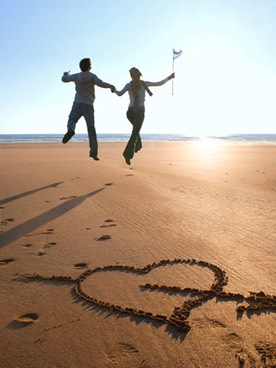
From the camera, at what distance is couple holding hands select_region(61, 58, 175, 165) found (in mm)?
7508

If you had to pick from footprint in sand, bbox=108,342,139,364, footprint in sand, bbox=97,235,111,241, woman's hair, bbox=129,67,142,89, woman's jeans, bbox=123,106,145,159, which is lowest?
footprint in sand, bbox=108,342,139,364

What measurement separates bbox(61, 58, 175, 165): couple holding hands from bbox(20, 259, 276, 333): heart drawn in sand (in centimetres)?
440

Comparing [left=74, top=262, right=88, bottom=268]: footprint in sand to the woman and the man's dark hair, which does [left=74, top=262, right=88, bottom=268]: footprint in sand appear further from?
the man's dark hair

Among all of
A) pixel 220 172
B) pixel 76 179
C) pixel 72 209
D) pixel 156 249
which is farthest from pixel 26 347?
pixel 220 172

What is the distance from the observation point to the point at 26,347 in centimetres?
226

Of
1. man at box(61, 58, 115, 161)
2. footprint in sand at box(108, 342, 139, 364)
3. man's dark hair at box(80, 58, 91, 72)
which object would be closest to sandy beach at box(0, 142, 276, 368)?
footprint in sand at box(108, 342, 139, 364)

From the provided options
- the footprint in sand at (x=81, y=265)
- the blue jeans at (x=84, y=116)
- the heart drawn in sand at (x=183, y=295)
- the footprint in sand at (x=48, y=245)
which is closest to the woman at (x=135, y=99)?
the blue jeans at (x=84, y=116)

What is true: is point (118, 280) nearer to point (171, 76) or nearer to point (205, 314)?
point (205, 314)

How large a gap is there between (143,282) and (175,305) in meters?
0.48

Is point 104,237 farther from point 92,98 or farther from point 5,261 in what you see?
point 92,98

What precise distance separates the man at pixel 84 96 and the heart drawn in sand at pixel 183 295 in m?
4.52

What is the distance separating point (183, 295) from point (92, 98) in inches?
224

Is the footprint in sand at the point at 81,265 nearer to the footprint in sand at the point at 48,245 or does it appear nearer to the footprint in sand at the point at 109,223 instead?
the footprint in sand at the point at 48,245

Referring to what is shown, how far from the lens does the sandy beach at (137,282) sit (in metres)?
Result: 2.25
